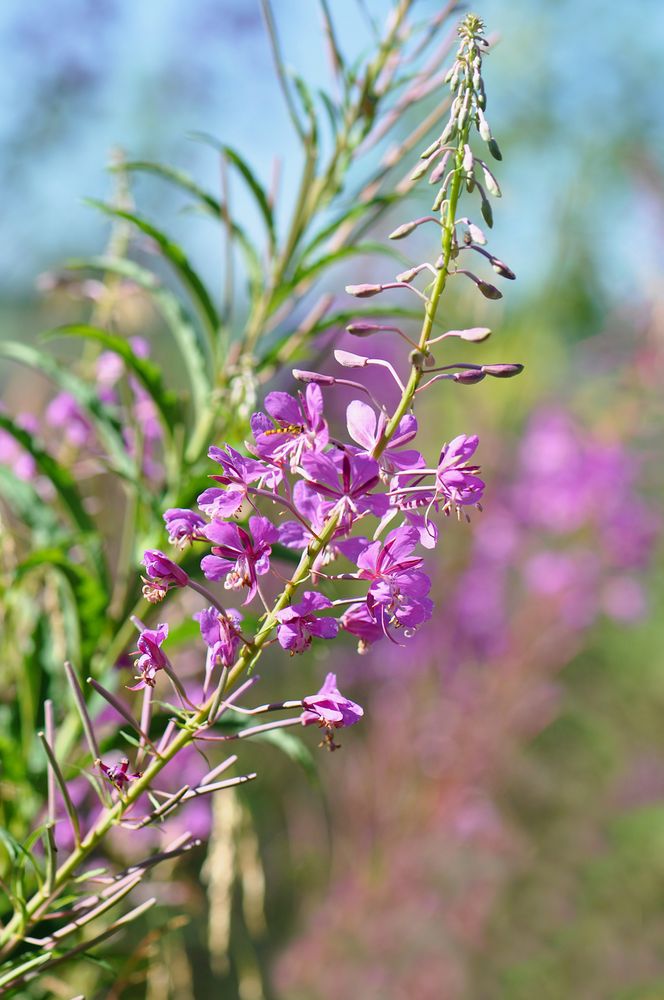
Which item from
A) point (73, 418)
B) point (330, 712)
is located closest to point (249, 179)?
point (73, 418)

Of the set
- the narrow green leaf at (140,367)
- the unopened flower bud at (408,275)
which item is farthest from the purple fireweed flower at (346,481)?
the narrow green leaf at (140,367)

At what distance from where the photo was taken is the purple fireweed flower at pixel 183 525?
21.3 inches

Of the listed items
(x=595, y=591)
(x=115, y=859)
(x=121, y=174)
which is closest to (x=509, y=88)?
(x=595, y=591)

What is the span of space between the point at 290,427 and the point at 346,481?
6cm

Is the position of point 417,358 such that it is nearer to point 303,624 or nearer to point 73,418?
point 303,624

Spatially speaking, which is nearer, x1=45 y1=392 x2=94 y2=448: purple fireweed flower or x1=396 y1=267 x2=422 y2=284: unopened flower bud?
x1=396 y1=267 x2=422 y2=284: unopened flower bud

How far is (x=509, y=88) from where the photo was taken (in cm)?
510

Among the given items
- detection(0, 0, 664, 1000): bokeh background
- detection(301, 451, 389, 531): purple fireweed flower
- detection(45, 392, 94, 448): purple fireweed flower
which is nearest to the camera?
detection(301, 451, 389, 531): purple fireweed flower

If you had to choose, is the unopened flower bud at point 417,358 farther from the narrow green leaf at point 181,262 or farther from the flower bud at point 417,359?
the narrow green leaf at point 181,262

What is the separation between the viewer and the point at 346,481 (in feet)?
1.68

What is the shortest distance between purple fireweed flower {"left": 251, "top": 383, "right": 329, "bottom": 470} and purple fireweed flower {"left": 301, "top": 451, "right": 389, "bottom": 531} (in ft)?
0.05

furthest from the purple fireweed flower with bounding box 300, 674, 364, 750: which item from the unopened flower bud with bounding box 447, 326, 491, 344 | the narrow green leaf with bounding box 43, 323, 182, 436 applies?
the narrow green leaf with bounding box 43, 323, 182, 436

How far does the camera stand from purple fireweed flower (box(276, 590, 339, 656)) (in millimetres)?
514

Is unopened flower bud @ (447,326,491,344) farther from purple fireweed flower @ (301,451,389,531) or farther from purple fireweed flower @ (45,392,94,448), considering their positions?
purple fireweed flower @ (45,392,94,448)
